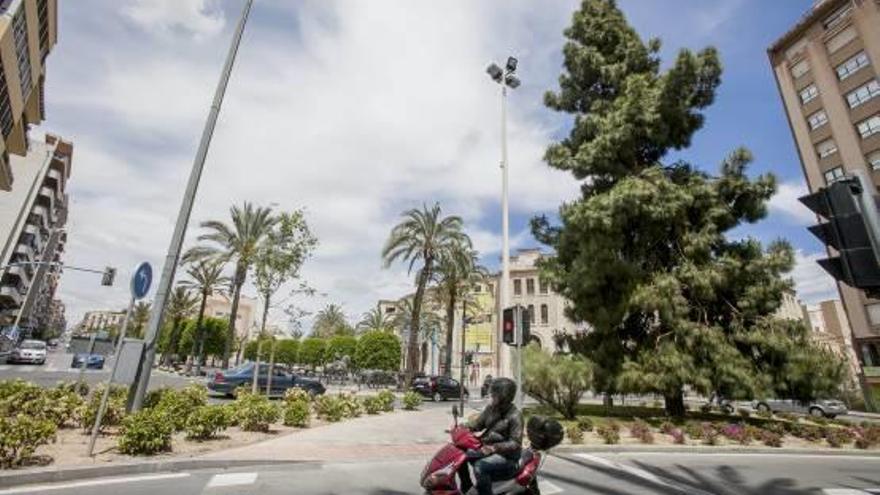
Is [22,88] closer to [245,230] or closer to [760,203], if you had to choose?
[245,230]

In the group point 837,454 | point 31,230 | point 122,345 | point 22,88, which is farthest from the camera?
point 31,230

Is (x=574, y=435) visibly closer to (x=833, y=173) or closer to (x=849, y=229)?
(x=849, y=229)

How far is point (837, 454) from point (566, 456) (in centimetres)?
808

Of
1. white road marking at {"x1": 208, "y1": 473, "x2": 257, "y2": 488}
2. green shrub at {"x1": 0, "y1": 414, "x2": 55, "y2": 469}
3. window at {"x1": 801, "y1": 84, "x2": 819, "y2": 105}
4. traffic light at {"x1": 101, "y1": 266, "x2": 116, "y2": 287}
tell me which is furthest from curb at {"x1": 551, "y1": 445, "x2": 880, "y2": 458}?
window at {"x1": 801, "y1": 84, "x2": 819, "y2": 105}

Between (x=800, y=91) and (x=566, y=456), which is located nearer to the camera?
(x=566, y=456)

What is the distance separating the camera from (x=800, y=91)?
40938 mm

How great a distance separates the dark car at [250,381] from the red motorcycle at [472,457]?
15571 millimetres

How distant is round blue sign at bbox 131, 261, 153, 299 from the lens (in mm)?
7768

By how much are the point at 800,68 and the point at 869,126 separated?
29.1 ft

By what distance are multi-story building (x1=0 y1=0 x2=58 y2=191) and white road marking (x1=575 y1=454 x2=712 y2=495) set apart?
21.5 meters

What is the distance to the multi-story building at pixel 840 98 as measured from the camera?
113ft

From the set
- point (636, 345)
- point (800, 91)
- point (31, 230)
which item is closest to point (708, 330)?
point (636, 345)

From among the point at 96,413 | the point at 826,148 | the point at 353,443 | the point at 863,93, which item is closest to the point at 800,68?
the point at 863,93

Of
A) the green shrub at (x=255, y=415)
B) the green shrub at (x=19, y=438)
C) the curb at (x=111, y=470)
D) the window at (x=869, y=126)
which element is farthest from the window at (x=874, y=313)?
the green shrub at (x=19, y=438)
